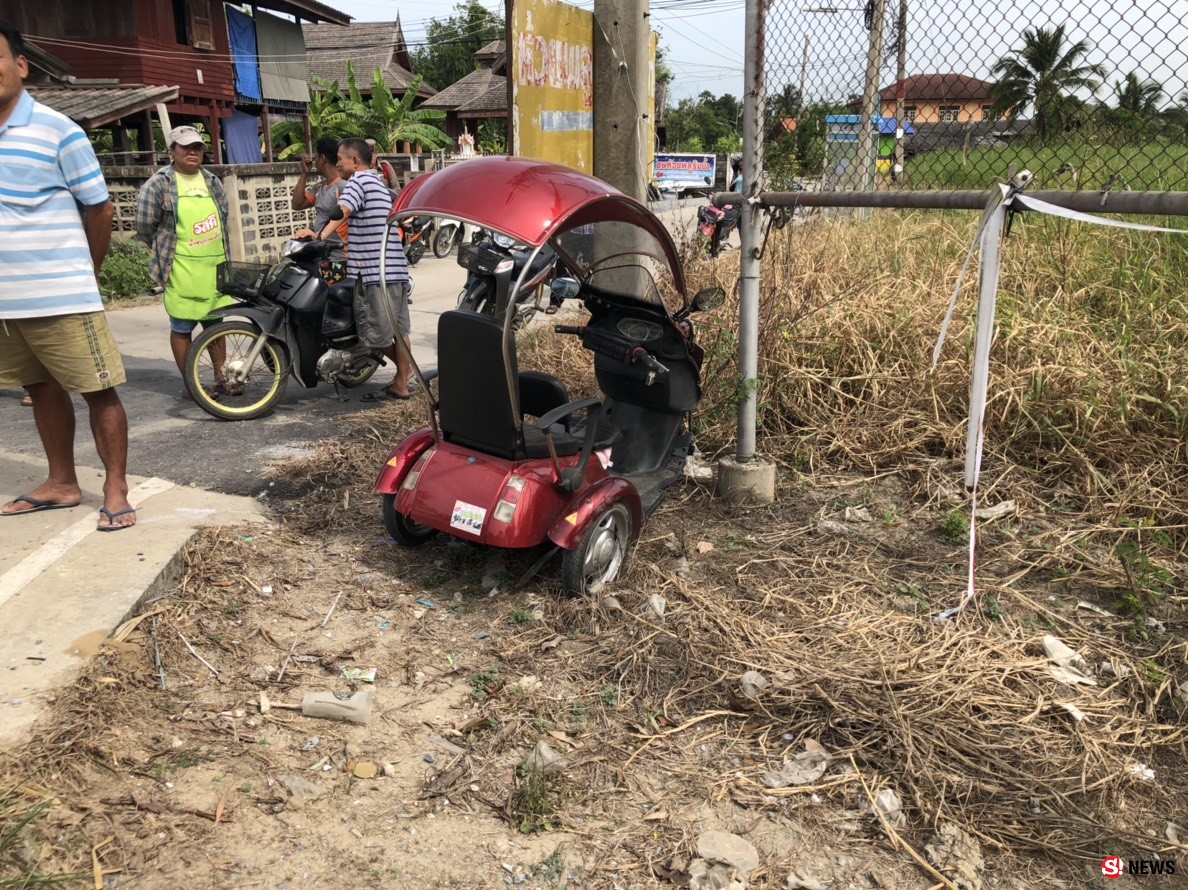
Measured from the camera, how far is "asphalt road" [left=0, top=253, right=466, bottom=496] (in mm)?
5148

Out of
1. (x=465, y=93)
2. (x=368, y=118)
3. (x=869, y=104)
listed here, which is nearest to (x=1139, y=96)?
(x=869, y=104)

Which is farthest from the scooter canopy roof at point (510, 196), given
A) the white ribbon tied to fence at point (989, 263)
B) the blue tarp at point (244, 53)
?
the blue tarp at point (244, 53)

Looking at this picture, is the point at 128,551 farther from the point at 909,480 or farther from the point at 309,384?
the point at 909,480

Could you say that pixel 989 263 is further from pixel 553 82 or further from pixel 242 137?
pixel 242 137

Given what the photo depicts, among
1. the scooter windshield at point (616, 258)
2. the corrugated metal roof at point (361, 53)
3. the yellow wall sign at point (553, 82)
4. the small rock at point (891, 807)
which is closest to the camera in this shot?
the small rock at point (891, 807)

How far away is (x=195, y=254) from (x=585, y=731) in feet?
14.8

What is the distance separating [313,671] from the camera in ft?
10.9

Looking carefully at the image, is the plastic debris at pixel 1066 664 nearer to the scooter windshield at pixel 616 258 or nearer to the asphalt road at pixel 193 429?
the scooter windshield at pixel 616 258

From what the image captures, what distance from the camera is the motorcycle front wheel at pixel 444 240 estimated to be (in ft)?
48.7

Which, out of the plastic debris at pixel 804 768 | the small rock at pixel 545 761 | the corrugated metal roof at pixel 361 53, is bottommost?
the plastic debris at pixel 804 768

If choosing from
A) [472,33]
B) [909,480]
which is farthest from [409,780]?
[472,33]

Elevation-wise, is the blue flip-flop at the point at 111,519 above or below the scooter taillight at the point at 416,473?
below

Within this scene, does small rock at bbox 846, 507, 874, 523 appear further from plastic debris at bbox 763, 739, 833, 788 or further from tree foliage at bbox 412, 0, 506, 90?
tree foliage at bbox 412, 0, 506, 90

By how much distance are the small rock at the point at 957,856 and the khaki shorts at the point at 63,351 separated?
3.53m
